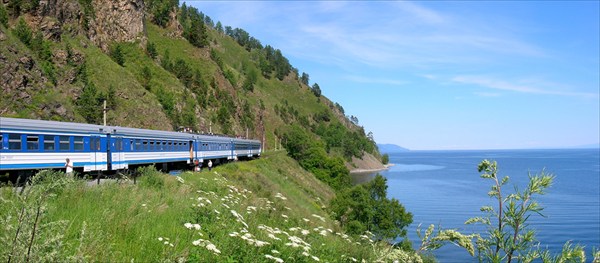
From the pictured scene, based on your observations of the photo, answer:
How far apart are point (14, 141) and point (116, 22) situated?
74.9 m

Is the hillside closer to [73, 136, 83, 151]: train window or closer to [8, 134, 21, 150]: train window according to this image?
[73, 136, 83, 151]: train window

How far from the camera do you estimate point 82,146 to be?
21.7 m

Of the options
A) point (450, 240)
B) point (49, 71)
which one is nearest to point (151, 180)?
point (450, 240)

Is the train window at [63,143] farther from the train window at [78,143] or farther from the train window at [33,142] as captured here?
the train window at [33,142]

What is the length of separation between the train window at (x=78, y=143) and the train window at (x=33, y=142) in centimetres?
214

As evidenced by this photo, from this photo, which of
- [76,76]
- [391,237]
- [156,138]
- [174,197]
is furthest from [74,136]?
[76,76]

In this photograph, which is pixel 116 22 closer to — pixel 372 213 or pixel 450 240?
pixel 372 213

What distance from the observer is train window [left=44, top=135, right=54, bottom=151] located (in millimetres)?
19438

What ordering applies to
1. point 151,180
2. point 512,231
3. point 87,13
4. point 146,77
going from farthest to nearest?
point 146,77 < point 87,13 < point 151,180 < point 512,231

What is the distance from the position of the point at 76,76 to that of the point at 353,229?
3583 cm

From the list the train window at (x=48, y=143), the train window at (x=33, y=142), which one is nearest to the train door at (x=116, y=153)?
the train window at (x=48, y=143)

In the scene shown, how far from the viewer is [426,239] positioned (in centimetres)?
459

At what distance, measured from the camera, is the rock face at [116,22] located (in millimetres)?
76875

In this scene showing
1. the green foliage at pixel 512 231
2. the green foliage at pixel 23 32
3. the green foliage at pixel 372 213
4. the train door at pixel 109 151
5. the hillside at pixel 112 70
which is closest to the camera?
the green foliage at pixel 512 231
